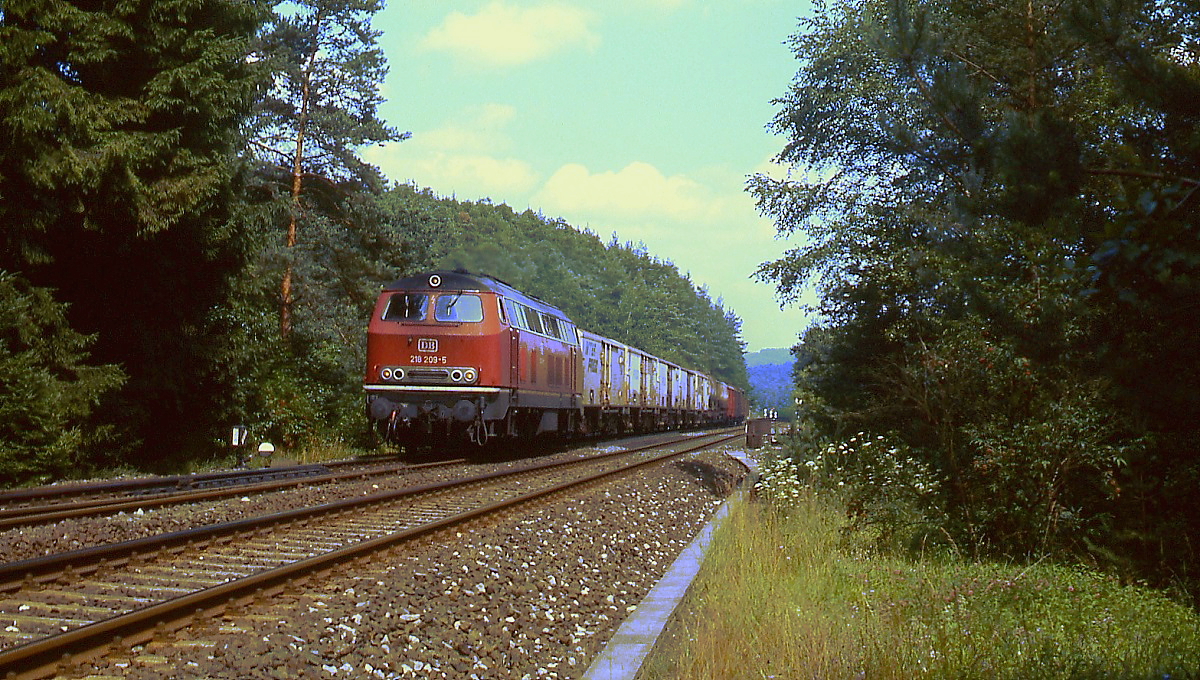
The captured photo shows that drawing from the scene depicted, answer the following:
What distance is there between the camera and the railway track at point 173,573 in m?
5.49

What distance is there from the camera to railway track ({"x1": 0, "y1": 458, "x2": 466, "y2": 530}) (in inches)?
419

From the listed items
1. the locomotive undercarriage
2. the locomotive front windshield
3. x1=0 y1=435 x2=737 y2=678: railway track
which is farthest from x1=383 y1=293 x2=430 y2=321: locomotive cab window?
x1=0 y1=435 x2=737 y2=678: railway track

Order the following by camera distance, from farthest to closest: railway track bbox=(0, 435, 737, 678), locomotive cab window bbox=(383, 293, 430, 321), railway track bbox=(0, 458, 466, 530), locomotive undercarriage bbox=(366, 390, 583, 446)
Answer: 1. locomotive cab window bbox=(383, 293, 430, 321)
2. locomotive undercarriage bbox=(366, 390, 583, 446)
3. railway track bbox=(0, 458, 466, 530)
4. railway track bbox=(0, 435, 737, 678)

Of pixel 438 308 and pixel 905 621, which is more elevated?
pixel 438 308

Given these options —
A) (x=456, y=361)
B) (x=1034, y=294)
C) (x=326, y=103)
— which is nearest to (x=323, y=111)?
(x=326, y=103)

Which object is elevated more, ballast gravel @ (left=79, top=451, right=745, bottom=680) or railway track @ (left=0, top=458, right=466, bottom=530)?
railway track @ (left=0, top=458, right=466, bottom=530)

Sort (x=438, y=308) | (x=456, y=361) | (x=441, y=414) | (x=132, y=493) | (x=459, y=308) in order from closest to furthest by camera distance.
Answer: (x=132, y=493) < (x=441, y=414) < (x=456, y=361) < (x=459, y=308) < (x=438, y=308)

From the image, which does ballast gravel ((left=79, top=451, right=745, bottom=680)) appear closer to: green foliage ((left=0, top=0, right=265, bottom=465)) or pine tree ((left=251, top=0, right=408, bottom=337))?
green foliage ((left=0, top=0, right=265, bottom=465))

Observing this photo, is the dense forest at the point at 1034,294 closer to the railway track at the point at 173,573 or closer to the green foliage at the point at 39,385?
the railway track at the point at 173,573

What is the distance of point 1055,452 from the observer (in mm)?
8391

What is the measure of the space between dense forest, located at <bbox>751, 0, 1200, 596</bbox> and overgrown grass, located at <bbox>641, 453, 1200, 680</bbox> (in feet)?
2.13

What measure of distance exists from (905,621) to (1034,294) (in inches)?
89.9

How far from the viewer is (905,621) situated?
249 inches

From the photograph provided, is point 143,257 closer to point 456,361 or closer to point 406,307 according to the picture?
point 406,307
